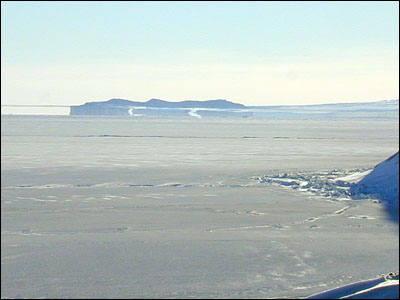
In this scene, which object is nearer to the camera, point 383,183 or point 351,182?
point 383,183

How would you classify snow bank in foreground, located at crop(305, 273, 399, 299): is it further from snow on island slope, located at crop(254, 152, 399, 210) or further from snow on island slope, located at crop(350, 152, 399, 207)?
snow on island slope, located at crop(350, 152, 399, 207)

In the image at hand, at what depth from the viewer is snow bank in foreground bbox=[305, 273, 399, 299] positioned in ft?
22.0

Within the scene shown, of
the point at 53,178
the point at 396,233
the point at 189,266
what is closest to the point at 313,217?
the point at 396,233

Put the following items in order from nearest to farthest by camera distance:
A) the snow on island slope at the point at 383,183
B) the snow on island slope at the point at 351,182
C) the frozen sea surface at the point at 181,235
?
the frozen sea surface at the point at 181,235, the snow on island slope at the point at 383,183, the snow on island slope at the point at 351,182

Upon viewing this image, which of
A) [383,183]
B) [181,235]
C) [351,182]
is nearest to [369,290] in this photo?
[181,235]

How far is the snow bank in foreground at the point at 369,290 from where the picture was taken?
6.71m

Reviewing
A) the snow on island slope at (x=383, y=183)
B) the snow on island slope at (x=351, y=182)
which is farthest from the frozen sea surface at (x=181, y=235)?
the snow on island slope at (x=383, y=183)

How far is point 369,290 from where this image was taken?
6883mm

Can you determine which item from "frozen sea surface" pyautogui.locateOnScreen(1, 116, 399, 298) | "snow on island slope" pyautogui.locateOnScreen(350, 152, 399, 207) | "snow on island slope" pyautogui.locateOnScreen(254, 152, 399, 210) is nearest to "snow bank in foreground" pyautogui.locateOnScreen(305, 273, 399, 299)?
"frozen sea surface" pyautogui.locateOnScreen(1, 116, 399, 298)

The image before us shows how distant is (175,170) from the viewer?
18344mm

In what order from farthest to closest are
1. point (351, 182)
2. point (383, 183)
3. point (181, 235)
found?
point (351, 182), point (383, 183), point (181, 235)

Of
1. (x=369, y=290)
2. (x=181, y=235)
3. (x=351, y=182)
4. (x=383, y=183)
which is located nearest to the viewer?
(x=369, y=290)

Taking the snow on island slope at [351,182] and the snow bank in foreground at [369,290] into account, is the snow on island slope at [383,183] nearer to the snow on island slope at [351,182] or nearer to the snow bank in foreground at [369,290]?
the snow on island slope at [351,182]

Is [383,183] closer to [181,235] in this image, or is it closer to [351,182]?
[351,182]
